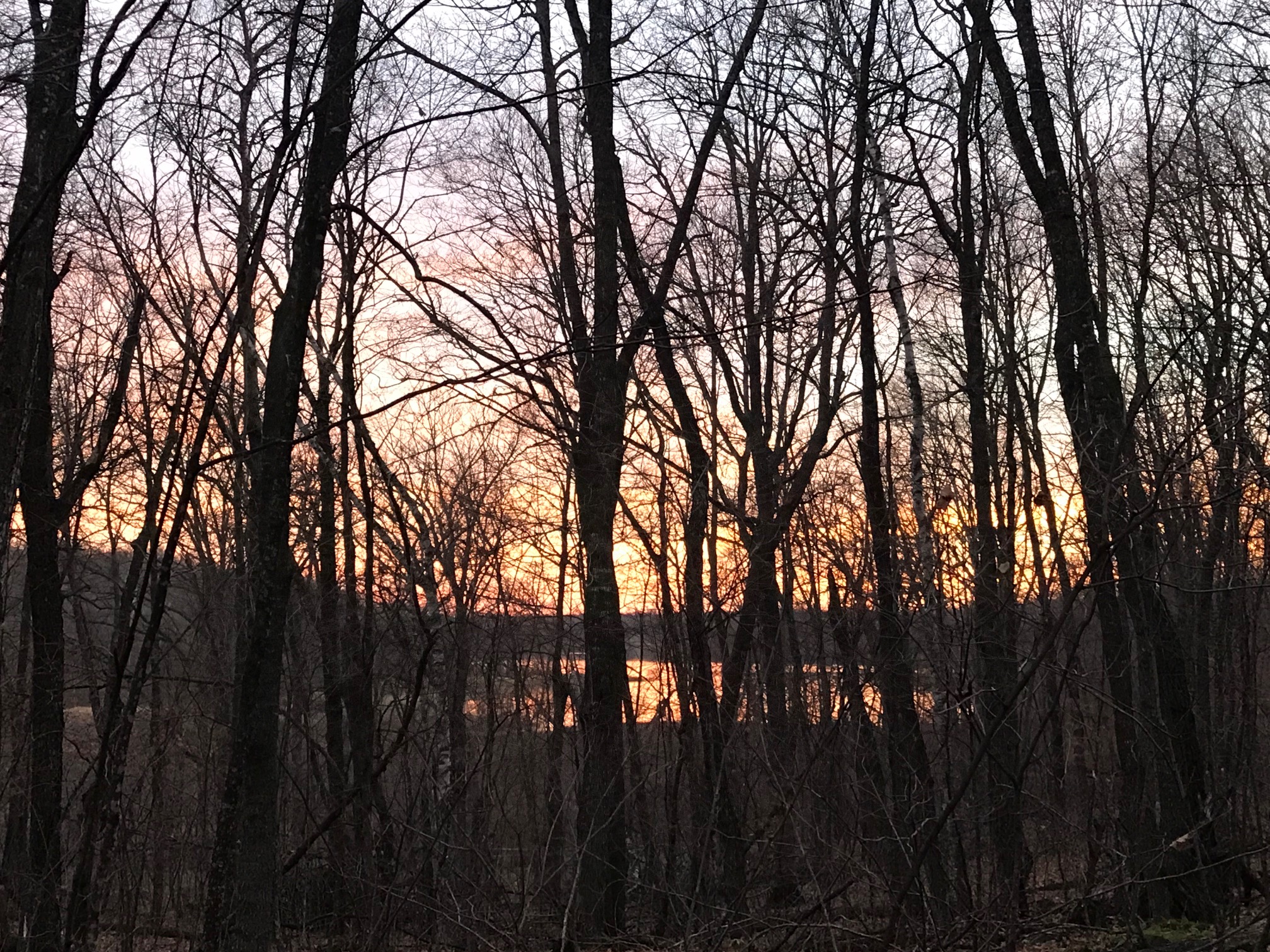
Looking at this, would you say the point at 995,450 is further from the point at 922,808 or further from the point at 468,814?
the point at 468,814

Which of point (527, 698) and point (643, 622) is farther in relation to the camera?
point (643, 622)

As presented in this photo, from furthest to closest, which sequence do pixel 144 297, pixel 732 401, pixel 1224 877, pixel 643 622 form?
pixel 732 401, pixel 643 622, pixel 1224 877, pixel 144 297

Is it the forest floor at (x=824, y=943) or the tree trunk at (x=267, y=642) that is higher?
the tree trunk at (x=267, y=642)

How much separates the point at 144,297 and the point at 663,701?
508 cm

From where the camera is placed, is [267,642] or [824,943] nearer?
[267,642]

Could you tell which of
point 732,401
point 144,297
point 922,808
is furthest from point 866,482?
point 144,297

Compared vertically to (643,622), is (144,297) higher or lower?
higher

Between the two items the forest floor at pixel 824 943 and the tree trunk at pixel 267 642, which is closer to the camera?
the tree trunk at pixel 267 642

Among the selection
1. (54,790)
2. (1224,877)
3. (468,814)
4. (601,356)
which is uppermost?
(601,356)

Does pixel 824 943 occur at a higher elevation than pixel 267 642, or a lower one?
lower

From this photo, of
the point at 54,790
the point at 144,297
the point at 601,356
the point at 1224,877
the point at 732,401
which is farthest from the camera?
the point at 732,401

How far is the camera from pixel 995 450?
40.0ft

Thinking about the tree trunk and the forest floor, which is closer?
the tree trunk

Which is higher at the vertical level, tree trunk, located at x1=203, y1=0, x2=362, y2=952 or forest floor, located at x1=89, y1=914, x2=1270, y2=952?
tree trunk, located at x1=203, y1=0, x2=362, y2=952
